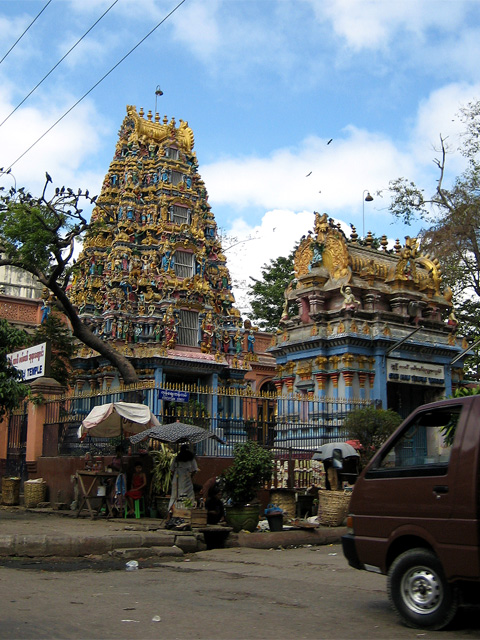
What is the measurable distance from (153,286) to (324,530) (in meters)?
22.8

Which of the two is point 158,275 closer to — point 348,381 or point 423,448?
point 348,381

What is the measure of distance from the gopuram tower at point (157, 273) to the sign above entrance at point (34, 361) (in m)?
10.8

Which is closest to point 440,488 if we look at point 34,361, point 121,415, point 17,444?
point 121,415

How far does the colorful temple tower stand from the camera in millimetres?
25672

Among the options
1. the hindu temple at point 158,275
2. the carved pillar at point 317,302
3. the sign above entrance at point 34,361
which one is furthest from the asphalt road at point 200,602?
the hindu temple at point 158,275

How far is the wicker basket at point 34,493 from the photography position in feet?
65.6

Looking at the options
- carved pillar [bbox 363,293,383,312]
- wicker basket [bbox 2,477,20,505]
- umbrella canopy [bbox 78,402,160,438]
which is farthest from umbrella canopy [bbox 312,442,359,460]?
carved pillar [bbox 363,293,383,312]

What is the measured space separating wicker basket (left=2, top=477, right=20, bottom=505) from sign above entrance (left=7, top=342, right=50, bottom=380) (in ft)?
10.1

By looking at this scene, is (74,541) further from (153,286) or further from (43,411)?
(153,286)

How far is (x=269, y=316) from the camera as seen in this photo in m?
47.1

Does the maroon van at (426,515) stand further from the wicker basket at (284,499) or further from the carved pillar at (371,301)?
the carved pillar at (371,301)

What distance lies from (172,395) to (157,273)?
1913 centimetres

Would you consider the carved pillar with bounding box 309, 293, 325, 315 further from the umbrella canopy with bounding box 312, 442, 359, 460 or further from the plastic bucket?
the plastic bucket

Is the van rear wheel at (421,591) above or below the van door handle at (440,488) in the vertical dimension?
A: below
